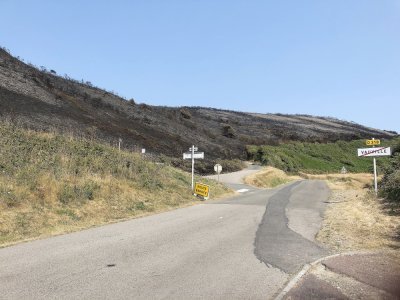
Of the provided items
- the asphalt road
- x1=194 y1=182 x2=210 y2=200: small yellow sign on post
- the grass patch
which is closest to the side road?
the asphalt road

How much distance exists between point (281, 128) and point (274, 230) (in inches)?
4290

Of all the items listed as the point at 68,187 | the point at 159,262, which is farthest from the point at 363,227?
the point at 68,187

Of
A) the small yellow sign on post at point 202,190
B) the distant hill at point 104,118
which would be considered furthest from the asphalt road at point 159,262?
the distant hill at point 104,118

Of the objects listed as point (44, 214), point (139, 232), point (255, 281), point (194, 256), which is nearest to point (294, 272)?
point (255, 281)

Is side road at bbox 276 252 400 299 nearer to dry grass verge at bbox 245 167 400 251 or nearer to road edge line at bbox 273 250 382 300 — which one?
road edge line at bbox 273 250 382 300

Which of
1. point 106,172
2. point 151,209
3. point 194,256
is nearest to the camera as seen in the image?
point 194,256

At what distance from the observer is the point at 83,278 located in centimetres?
704

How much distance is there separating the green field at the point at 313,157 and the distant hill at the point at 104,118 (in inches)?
181

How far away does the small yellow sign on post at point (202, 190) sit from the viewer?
72.5 feet

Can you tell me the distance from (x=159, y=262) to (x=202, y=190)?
1412 cm

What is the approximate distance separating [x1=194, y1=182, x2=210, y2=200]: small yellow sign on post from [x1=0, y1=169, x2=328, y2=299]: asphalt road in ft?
28.7

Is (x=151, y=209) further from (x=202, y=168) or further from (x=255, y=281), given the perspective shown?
(x=202, y=168)

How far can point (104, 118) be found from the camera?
195 ft

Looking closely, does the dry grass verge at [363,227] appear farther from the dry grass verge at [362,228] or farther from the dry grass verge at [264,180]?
the dry grass verge at [264,180]
